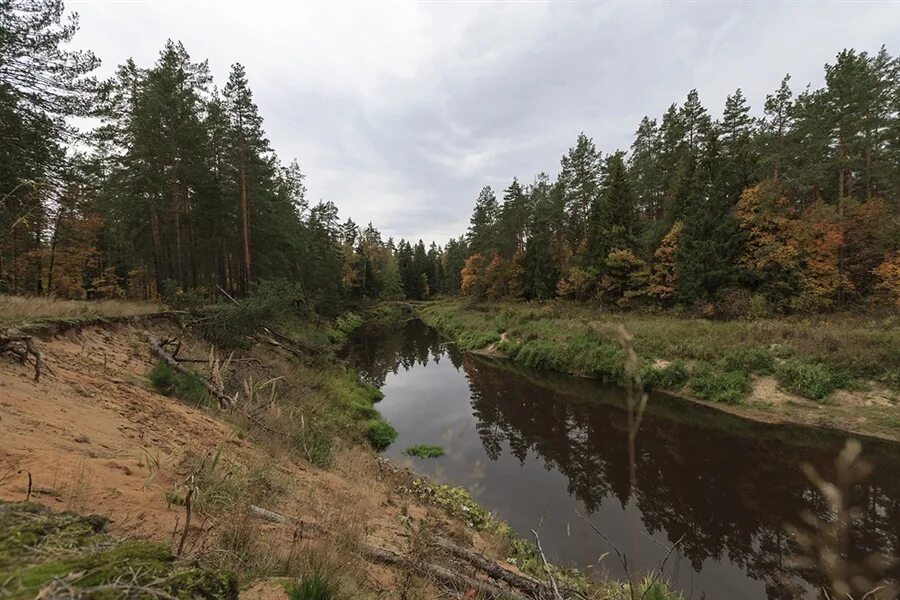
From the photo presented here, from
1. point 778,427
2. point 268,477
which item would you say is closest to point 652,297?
point 778,427

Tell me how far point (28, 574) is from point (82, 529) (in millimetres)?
597

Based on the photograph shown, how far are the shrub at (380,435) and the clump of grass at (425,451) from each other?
2.64 feet

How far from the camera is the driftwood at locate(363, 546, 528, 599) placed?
12.7 ft

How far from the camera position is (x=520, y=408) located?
17016mm

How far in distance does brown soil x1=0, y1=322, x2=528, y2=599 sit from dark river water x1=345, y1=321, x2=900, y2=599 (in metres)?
2.42

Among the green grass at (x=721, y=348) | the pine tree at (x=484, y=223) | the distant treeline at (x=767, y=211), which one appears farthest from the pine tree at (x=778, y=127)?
the pine tree at (x=484, y=223)

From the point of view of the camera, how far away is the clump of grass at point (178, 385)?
819cm

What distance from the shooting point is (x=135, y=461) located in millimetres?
4590

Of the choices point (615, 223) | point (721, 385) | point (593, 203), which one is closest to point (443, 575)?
point (721, 385)

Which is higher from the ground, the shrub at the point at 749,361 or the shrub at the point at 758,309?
the shrub at the point at 758,309

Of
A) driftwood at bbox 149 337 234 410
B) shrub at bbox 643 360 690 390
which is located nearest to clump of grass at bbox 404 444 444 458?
driftwood at bbox 149 337 234 410

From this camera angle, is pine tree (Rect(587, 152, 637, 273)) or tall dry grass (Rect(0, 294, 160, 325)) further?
pine tree (Rect(587, 152, 637, 273))

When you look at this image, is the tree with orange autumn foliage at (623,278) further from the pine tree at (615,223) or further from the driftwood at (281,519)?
the driftwood at (281,519)

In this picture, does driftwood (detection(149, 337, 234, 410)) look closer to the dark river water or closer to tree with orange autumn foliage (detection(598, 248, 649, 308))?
the dark river water
